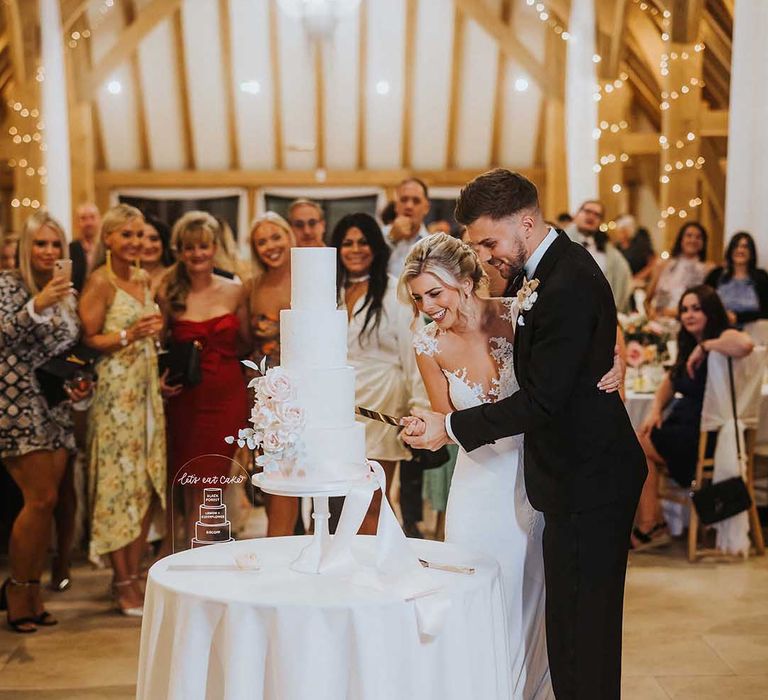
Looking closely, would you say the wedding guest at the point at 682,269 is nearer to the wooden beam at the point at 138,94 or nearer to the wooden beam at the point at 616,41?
the wooden beam at the point at 616,41

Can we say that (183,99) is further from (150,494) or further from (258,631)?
(258,631)

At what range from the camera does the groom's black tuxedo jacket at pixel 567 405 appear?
2750 millimetres

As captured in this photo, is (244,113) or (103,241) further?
(244,113)

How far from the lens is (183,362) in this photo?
4.80m

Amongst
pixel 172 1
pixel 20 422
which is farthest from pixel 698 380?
pixel 172 1

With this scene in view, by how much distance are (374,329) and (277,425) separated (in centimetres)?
198

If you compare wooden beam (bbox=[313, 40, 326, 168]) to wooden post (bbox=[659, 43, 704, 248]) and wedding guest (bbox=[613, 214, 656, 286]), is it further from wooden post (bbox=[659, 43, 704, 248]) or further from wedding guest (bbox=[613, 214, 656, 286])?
wooden post (bbox=[659, 43, 704, 248])

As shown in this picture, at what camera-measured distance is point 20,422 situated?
4449 mm

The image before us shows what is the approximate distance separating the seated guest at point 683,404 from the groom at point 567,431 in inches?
113

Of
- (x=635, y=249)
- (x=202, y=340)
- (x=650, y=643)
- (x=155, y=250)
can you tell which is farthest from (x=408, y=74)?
(x=650, y=643)

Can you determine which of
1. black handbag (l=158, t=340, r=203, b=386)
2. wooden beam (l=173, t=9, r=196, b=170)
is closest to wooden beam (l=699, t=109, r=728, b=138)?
wooden beam (l=173, t=9, r=196, b=170)

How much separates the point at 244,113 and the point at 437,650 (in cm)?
1546

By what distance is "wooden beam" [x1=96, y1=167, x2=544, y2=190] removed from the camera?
17.8 metres

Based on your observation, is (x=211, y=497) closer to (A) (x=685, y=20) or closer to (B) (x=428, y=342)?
(B) (x=428, y=342)
